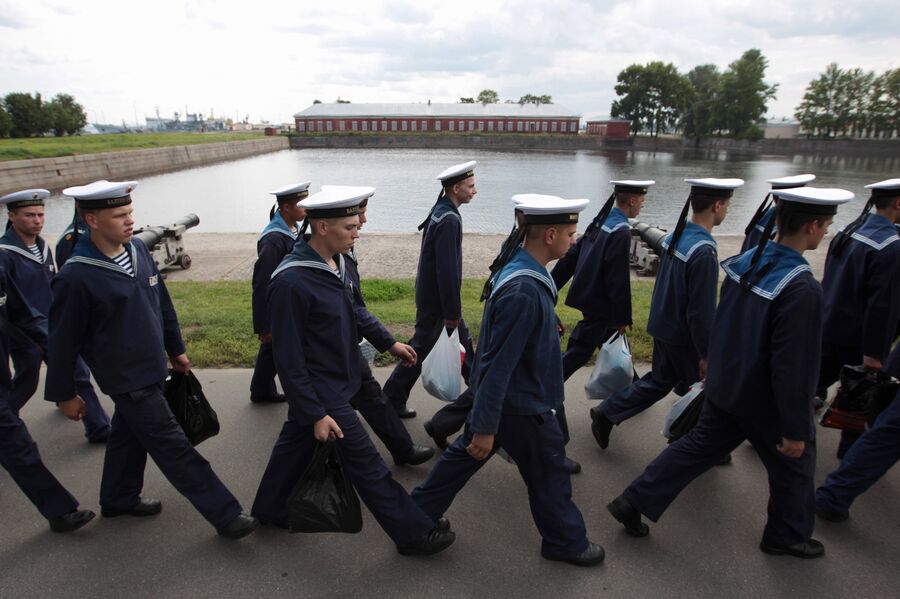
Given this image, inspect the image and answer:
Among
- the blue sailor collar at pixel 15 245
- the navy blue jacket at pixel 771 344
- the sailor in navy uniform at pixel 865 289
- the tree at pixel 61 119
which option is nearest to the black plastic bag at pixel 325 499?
the navy blue jacket at pixel 771 344

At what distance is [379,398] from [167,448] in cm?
121

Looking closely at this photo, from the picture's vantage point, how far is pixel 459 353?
4016 millimetres

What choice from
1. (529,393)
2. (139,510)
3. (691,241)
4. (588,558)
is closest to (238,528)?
(139,510)

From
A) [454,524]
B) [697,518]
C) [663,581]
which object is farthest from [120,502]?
[697,518]

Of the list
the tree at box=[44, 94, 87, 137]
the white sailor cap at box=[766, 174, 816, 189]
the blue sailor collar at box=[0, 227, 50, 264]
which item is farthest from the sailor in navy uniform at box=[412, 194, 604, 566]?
the tree at box=[44, 94, 87, 137]

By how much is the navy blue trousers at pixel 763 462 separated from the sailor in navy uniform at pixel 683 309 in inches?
25.7

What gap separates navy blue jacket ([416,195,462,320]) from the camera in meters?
4.11

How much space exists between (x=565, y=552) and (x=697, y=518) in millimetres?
955

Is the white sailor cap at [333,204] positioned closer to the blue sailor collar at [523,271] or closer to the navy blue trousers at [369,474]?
the blue sailor collar at [523,271]

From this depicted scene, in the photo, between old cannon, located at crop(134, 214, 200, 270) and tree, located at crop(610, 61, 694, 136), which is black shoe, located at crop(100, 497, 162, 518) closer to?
old cannon, located at crop(134, 214, 200, 270)

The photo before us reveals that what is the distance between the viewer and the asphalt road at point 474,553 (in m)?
2.73

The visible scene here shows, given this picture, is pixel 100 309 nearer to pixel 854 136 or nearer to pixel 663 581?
pixel 663 581

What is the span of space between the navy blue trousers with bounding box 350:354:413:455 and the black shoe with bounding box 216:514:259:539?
0.87 meters

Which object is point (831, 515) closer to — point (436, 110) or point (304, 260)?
point (304, 260)
